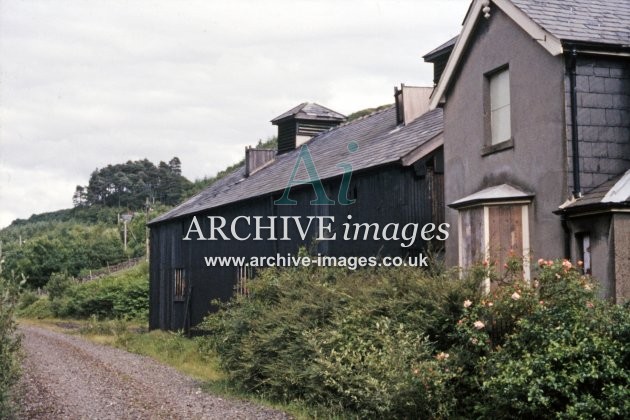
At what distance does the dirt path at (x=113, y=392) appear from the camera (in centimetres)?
1113

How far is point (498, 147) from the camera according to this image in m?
13.8

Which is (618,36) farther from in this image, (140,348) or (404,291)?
(140,348)

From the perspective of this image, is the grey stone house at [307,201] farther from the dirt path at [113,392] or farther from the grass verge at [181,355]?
the dirt path at [113,392]

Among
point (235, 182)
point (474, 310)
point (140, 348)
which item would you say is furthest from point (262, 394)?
point (235, 182)

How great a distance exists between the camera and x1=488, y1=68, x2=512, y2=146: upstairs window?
45.3 feet

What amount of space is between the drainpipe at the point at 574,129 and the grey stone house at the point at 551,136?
2cm

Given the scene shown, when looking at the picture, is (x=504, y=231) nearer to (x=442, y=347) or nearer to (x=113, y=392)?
(x=442, y=347)

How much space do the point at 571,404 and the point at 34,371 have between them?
1222 centimetres

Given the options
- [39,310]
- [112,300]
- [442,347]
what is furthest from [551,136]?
[39,310]

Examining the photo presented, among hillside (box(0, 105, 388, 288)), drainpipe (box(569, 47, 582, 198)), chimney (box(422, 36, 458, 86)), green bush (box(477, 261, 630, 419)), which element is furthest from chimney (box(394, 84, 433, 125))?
hillside (box(0, 105, 388, 288))

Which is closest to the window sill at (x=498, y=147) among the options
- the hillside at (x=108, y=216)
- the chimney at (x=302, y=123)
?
the chimney at (x=302, y=123)

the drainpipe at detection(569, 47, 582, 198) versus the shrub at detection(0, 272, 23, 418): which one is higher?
the drainpipe at detection(569, 47, 582, 198)

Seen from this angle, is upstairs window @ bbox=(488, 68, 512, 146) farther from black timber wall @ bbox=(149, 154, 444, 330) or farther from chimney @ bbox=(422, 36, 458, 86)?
chimney @ bbox=(422, 36, 458, 86)

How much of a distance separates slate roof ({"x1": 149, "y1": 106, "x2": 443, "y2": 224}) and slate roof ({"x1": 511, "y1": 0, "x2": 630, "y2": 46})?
13.8 ft
